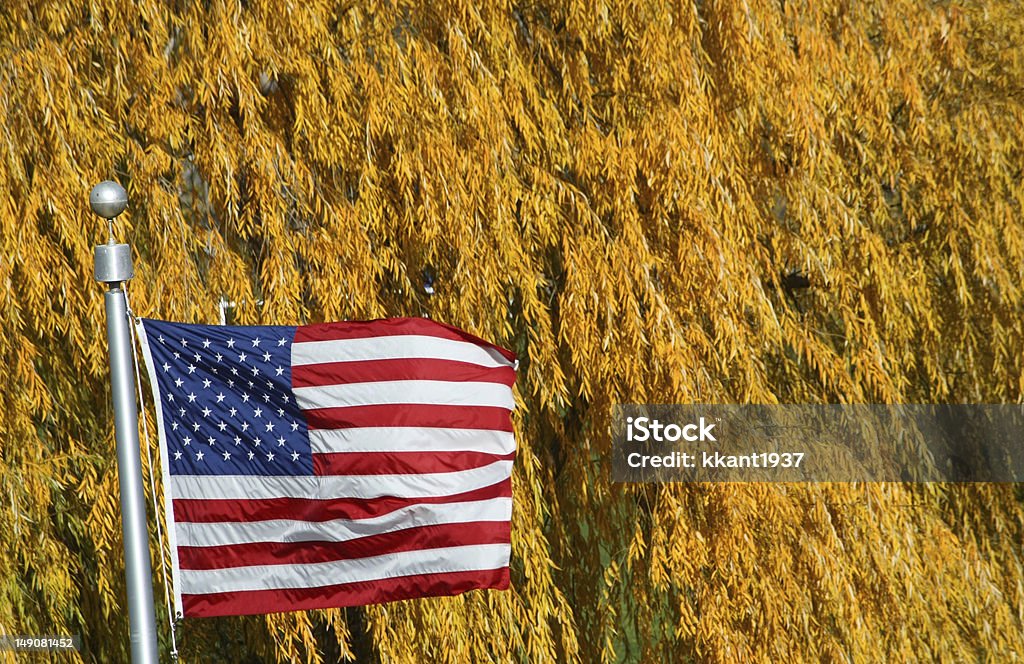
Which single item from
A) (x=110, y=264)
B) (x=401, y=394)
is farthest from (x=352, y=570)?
(x=110, y=264)

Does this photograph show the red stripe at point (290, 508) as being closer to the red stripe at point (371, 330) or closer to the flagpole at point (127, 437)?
the flagpole at point (127, 437)

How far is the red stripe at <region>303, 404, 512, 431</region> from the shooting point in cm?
437

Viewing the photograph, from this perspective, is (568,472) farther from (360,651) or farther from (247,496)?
(247,496)

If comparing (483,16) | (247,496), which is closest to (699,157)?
(483,16)

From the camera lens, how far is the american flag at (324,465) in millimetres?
4117

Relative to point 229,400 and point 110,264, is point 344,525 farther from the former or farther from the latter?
point 110,264

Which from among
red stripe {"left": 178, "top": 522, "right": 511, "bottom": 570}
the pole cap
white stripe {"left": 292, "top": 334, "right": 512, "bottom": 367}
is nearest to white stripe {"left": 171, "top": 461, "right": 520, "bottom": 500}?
red stripe {"left": 178, "top": 522, "right": 511, "bottom": 570}

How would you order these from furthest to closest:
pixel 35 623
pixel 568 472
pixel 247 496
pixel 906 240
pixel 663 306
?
pixel 906 240 → pixel 568 472 → pixel 663 306 → pixel 35 623 → pixel 247 496

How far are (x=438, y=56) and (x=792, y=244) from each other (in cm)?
207

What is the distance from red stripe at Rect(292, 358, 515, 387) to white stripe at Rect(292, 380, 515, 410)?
0.02 metres

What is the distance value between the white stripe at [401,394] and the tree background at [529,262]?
0.80 meters

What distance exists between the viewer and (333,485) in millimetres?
4328

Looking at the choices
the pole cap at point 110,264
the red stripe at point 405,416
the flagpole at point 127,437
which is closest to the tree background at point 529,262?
the red stripe at point 405,416

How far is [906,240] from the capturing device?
22.4 ft
